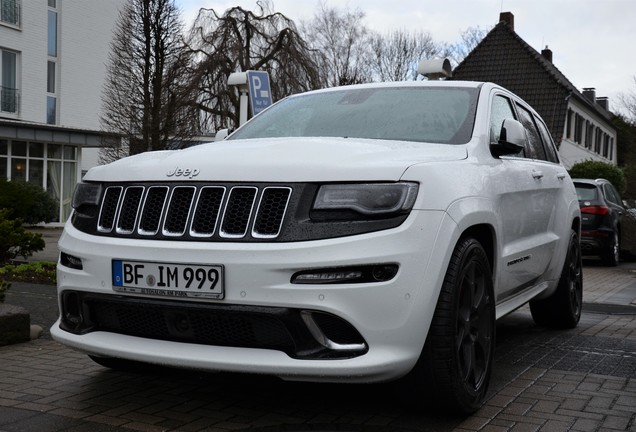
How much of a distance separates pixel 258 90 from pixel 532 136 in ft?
20.3

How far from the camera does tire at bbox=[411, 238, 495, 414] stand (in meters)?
3.54

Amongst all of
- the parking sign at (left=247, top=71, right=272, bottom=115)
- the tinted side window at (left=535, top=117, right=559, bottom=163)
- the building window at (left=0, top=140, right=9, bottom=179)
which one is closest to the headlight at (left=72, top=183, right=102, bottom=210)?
the tinted side window at (left=535, top=117, right=559, bottom=163)

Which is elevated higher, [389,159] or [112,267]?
[389,159]

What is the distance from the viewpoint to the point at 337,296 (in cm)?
329

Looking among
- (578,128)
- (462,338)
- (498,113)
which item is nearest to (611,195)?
(498,113)

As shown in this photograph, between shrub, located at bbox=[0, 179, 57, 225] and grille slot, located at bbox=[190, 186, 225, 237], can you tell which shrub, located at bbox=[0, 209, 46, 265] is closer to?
shrub, located at bbox=[0, 179, 57, 225]

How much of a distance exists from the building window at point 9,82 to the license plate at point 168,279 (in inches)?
1159

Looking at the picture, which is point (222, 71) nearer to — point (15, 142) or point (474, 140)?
point (15, 142)

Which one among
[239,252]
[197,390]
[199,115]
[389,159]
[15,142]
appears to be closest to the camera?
[239,252]

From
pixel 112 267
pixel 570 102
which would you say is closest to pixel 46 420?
pixel 112 267

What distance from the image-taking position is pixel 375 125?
15.3 ft

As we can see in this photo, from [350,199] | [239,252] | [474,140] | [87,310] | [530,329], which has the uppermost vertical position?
[474,140]

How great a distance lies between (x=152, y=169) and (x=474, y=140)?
1753 mm

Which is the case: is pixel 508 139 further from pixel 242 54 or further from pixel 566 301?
pixel 242 54
